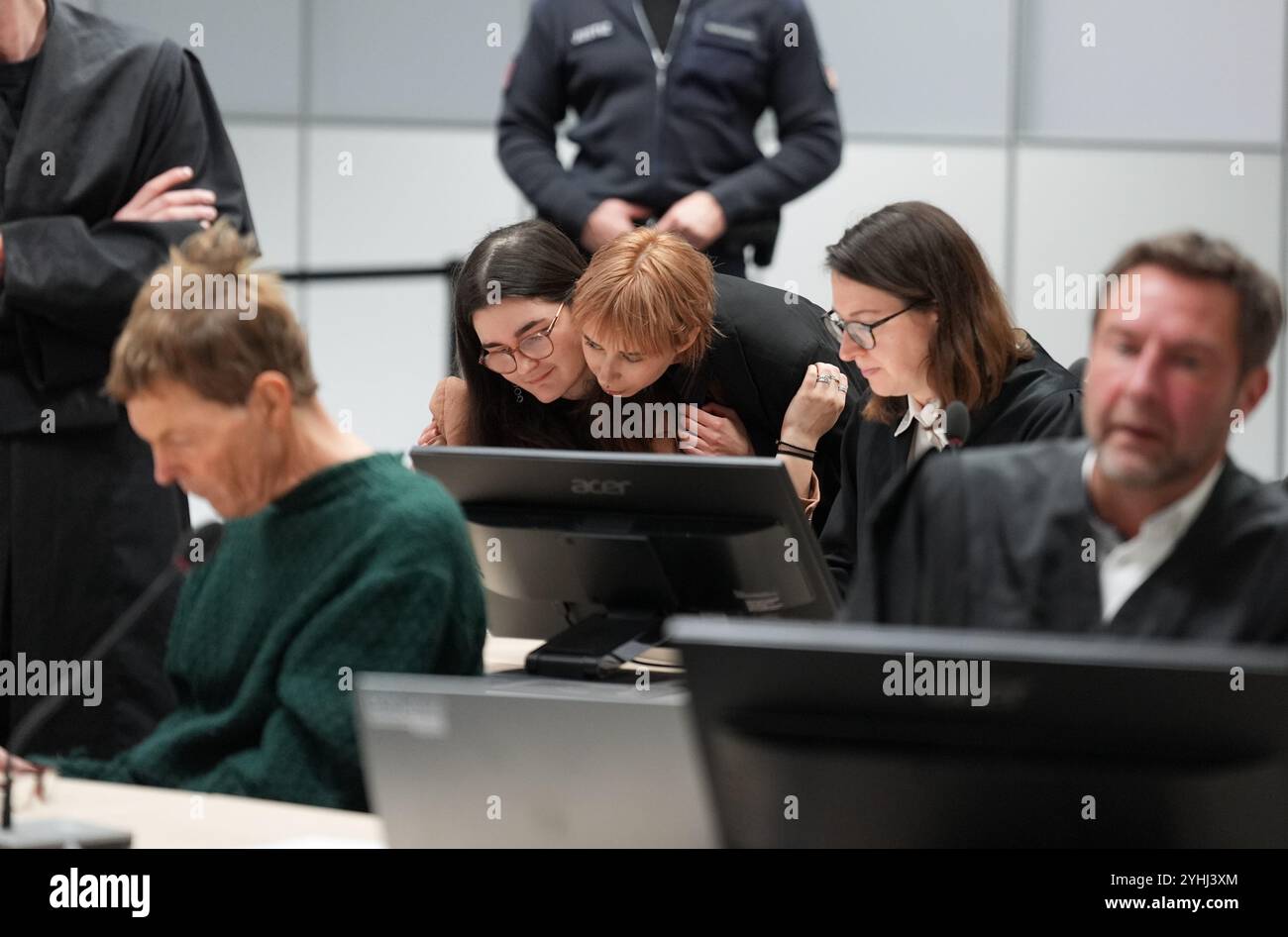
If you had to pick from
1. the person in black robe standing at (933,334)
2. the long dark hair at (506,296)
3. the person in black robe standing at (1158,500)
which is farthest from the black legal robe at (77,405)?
the person in black robe standing at (1158,500)

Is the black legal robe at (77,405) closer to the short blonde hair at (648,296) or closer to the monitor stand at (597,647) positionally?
the short blonde hair at (648,296)

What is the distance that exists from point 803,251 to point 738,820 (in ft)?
15.1

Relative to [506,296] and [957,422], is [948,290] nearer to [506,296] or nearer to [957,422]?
[957,422]

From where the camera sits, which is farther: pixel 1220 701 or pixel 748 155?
pixel 748 155

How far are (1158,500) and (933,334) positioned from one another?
3.69 feet

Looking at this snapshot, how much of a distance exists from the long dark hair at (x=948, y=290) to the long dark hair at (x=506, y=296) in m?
0.53

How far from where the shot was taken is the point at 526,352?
285 cm

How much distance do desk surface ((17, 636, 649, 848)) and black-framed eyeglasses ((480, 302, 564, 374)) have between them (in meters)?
1.21

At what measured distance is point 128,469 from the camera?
2.94 metres

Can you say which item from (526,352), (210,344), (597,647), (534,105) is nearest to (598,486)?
(597,647)

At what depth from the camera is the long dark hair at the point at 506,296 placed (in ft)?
9.38

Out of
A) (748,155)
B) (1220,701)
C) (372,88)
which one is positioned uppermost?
(372,88)

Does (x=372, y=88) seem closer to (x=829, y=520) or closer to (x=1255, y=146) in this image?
(x=1255, y=146)
